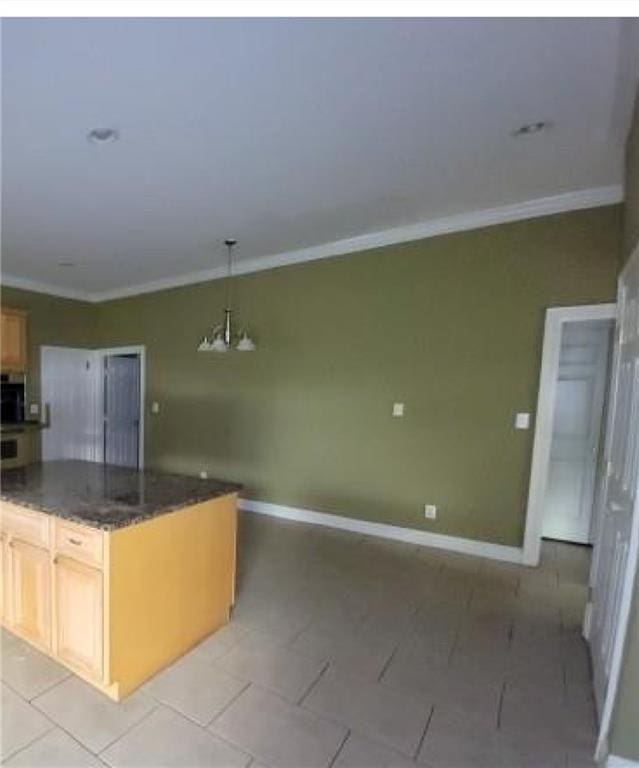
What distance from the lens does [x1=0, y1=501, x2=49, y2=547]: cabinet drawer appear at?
1831 mm

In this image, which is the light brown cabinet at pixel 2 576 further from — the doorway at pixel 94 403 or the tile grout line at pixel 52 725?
the doorway at pixel 94 403

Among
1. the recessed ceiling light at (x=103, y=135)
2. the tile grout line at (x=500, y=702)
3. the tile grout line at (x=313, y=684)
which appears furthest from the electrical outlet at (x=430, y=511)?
the recessed ceiling light at (x=103, y=135)

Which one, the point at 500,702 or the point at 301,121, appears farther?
the point at 301,121

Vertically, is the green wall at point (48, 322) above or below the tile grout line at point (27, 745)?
above

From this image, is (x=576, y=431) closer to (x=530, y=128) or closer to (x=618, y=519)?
(x=618, y=519)

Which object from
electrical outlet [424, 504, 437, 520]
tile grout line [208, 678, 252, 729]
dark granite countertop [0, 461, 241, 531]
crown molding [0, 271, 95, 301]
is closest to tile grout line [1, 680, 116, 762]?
Answer: tile grout line [208, 678, 252, 729]

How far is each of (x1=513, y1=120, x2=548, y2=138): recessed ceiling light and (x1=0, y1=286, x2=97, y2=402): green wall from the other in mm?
5701

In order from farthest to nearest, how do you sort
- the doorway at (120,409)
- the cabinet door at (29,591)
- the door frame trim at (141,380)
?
the doorway at (120,409) → the door frame trim at (141,380) → the cabinet door at (29,591)

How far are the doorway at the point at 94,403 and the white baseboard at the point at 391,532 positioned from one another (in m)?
2.20

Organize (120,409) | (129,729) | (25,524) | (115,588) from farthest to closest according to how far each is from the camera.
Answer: (120,409) → (25,524) → (115,588) → (129,729)

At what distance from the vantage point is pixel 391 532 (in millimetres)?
3635

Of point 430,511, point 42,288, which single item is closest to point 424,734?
point 430,511

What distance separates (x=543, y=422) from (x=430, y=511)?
1.17 m

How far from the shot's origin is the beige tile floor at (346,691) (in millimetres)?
1490
